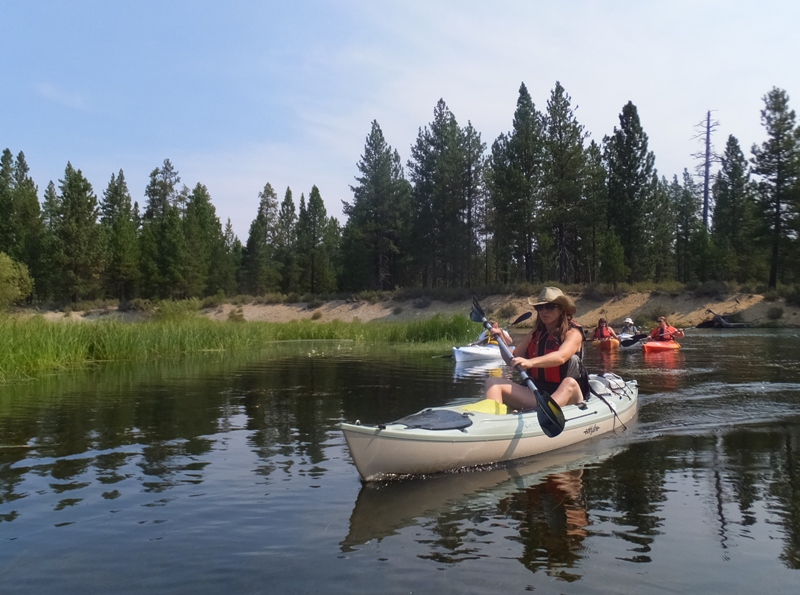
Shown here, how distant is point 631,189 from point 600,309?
763 centimetres

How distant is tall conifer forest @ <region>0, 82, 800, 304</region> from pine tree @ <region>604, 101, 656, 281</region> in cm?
8

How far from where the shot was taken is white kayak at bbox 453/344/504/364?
17953 millimetres

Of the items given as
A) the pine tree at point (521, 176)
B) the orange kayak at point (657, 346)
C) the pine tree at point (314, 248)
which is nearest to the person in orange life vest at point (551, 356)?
the orange kayak at point (657, 346)

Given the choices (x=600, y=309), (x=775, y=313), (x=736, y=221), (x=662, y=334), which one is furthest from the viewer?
(x=736, y=221)

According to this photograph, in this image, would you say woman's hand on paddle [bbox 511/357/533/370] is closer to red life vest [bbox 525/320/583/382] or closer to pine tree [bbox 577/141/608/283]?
red life vest [bbox 525/320/583/382]

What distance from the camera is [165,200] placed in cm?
6825

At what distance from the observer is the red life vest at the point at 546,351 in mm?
7777

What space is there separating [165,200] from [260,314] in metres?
25.5

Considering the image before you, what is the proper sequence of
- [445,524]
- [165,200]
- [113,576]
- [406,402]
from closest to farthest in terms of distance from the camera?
[113,576], [445,524], [406,402], [165,200]

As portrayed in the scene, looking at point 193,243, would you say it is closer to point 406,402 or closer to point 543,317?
point 406,402

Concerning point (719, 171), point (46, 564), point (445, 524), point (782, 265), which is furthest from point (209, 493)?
point (719, 171)

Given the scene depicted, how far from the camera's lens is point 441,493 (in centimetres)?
602

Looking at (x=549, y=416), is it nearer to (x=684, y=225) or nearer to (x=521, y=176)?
(x=521, y=176)

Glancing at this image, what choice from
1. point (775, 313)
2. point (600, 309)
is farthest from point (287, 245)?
point (775, 313)
